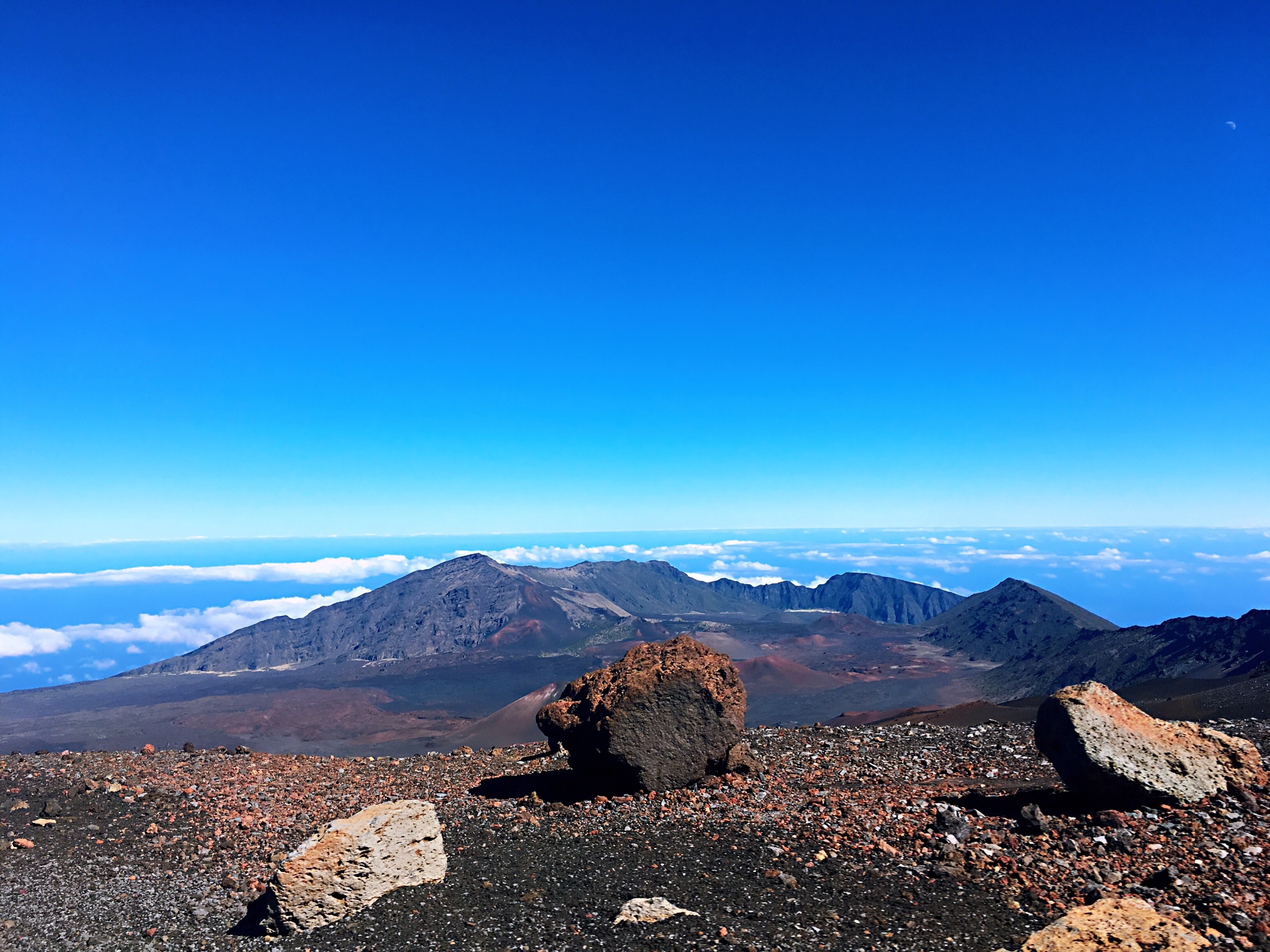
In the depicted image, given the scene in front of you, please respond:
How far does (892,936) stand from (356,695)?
61.9m

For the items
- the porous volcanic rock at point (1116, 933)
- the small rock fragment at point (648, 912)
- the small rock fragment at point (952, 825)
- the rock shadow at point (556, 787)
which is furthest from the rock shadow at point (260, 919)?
the small rock fragment at point (952, 825)

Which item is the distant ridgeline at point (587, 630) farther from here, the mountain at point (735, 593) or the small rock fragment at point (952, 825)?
the small rock fragment at point (952, 825)

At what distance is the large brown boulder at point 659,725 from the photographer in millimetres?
12180

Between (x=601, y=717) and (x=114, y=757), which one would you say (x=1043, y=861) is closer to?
(x=601, y=717)

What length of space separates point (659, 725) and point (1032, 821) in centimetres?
615

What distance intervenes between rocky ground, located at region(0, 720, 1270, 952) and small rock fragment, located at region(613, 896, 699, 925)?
16 cm

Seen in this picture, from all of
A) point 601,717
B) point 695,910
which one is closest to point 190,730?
point 601,717

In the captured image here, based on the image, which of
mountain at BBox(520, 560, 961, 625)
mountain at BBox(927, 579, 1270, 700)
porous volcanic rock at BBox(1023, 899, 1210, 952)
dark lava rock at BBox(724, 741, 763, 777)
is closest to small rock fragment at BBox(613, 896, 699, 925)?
porous volcanic rock at BBox(1023, 899, 1210, 952)

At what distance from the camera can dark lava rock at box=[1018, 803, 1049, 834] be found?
8.84 metres

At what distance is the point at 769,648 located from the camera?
8069cm

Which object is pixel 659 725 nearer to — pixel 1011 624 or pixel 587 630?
pixel 587 630

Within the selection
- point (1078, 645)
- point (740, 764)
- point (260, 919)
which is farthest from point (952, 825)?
point (1078, 645)

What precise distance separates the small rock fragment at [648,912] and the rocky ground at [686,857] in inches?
6.3

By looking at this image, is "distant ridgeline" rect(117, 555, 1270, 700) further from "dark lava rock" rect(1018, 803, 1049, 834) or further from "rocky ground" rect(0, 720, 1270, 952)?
"dark lava rock" rect(1018, 803, 1049, 834)
